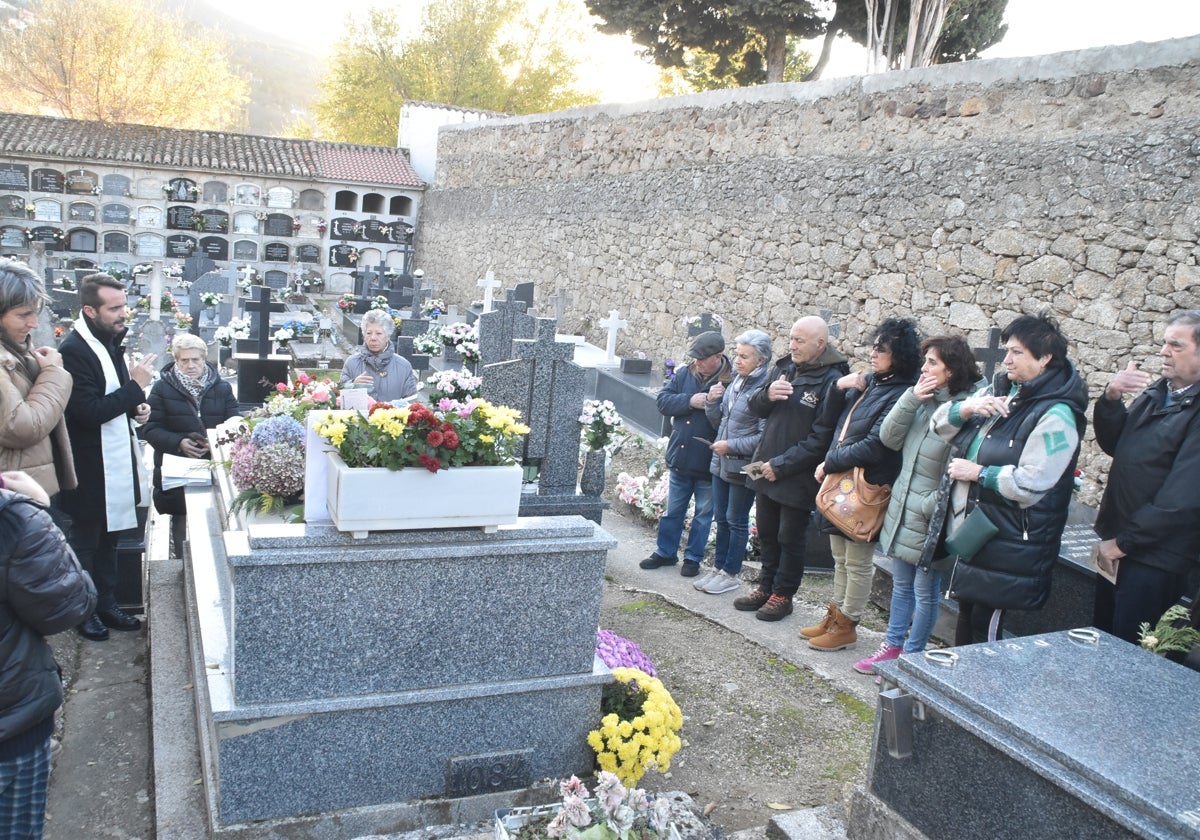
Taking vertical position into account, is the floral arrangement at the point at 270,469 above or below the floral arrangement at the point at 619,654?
above

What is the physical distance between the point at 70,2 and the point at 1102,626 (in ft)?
129

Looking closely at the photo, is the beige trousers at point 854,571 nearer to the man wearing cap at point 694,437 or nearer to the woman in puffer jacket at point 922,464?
the woman in puffer jacket at point 922,464

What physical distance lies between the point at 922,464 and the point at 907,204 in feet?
19.9

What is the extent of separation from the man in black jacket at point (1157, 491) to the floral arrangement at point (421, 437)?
2415mm

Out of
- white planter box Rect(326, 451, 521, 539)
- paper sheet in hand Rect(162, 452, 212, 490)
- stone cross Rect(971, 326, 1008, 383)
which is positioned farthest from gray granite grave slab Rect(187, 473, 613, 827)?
stone cross Rect(971, 326, 1008, 383)

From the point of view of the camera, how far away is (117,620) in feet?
14.9

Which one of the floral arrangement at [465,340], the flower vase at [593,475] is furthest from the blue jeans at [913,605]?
the floral arrangement at [465,340]

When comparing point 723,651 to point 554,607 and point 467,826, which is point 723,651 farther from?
point 467,826

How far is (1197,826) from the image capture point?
2008 millimetres

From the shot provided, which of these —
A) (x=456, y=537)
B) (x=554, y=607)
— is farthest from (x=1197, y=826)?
(x=456, y=537)

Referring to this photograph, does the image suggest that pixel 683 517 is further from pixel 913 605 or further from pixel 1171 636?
pixel 1171 636

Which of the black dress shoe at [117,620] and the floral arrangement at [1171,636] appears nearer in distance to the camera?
the floral arrangement at [1171,636]

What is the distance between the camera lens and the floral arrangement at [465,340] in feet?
22.5

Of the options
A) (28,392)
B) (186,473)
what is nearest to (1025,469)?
(28,392)
